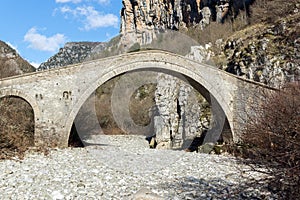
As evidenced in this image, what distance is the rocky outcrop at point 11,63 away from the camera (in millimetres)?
20442

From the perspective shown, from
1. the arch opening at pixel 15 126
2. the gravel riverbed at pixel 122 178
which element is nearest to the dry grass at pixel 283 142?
the gravel riverbed at pixel 122 178

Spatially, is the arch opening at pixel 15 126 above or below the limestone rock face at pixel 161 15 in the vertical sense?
below

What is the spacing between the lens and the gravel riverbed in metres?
6.63

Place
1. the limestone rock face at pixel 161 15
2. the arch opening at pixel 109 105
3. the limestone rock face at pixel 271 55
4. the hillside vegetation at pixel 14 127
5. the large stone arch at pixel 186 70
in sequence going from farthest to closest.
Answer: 1. the limestone rock face at pixel 161 15
2. the limestone rock face at pixel 271 55
3. the arch opening at pixel 109 105
4. the large stone arch at pixel 186 70
5. the hillside vegetation at pixel 14 127

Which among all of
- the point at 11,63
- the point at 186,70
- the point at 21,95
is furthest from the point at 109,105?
the point at 21,95

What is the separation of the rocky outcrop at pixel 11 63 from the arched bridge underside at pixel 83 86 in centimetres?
694

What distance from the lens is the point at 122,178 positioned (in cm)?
827

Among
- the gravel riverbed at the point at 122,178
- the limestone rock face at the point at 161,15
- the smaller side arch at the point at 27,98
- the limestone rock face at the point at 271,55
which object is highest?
the limestone rock face at the point at 161,15

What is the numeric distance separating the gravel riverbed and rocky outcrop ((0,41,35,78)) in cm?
1022

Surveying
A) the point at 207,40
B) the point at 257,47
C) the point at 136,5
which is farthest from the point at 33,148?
the point at 136,5

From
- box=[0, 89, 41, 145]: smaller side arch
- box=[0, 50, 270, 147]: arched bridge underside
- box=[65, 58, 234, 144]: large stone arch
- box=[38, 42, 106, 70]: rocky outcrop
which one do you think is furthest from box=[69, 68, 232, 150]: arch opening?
box=[38, 42, 106, 70]: rocky outcrop

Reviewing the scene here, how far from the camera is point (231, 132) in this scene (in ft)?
50.0

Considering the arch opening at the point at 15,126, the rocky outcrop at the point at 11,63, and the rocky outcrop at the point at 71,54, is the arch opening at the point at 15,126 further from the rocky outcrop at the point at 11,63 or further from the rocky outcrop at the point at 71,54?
the rocky outcrop at the point at 71,54

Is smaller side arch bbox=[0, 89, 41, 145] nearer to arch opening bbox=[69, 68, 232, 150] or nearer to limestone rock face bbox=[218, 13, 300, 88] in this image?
arch opening bbox=[69, 68, 232, 150]
